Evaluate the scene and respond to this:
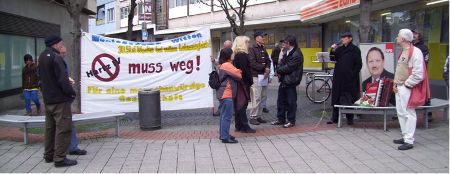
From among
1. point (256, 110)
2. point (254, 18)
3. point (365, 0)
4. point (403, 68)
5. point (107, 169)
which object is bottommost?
point (107, 169)

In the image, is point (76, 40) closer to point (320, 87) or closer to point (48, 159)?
point (48, 159)

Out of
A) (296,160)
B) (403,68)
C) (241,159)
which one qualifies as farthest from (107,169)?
(403,68)

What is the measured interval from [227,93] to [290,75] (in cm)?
157

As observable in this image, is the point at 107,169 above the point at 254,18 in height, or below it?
below

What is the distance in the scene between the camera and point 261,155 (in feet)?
17.9

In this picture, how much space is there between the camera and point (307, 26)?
23.9 m

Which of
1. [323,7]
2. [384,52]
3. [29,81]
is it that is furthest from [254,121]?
[323,7]

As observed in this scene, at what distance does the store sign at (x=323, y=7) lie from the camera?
1525 centimetres

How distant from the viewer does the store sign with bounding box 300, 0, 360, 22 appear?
15.3m

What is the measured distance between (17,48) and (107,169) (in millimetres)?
8901

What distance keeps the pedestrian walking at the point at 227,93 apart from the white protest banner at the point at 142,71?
1.93 m

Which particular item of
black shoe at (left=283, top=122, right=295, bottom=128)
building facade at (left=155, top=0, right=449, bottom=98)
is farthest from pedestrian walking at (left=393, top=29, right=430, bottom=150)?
building facade at (left=155, top=0, right=449, bottom=98)

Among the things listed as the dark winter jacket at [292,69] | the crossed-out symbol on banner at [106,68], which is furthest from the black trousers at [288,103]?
the crossed-out symbol on banner at [106,68]

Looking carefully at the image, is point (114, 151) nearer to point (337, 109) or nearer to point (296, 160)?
point (296, 160)
